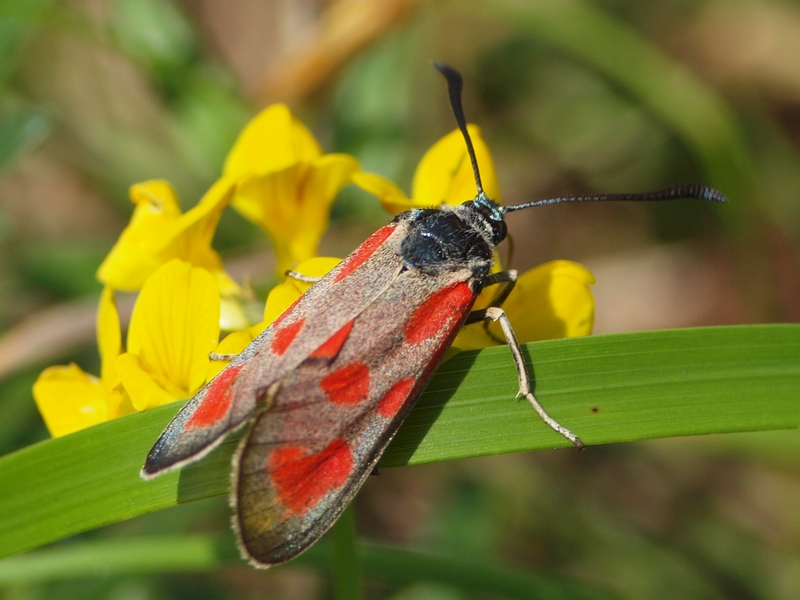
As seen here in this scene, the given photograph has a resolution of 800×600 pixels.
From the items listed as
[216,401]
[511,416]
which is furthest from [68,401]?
[511,416]

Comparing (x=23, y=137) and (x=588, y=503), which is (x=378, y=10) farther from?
(x=588, y=503)

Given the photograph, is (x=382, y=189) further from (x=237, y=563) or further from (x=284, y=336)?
(x=237, y=563)

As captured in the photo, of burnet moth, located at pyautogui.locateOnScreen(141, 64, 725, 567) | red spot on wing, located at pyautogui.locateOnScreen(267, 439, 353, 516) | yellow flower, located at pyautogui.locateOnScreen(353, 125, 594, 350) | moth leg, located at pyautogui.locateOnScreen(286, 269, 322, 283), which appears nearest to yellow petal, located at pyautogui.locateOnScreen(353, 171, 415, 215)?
yellow flower, located at pyautogui.locateOnScreen(353, 125, 594, 350)

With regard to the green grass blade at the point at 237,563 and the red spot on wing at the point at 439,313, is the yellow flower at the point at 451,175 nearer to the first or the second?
the red spot on wing at the point at 439,313

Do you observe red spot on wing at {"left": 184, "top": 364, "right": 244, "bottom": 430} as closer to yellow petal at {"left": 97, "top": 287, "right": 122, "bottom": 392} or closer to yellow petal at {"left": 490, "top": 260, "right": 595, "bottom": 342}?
yellow petal at {"left": 97, "top": 287, "right": 122, "bottom": 392}

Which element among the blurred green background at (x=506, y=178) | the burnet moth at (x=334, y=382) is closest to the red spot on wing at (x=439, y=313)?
the burnet moth at (x=334, y=382)

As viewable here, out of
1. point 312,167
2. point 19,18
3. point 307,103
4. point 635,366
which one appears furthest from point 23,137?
point 635,366
